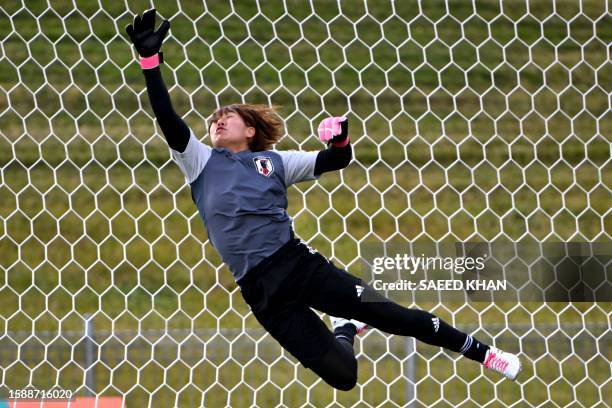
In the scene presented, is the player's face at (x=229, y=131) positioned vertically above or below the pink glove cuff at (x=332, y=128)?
below

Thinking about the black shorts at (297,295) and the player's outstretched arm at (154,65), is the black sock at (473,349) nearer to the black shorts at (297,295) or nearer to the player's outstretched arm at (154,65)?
the black shorts at (297,295)

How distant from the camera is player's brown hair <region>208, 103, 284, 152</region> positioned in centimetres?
256

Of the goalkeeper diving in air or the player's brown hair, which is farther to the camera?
the player's brown hair

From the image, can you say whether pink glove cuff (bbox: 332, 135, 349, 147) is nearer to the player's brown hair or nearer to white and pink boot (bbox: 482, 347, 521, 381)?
the player's brown hair

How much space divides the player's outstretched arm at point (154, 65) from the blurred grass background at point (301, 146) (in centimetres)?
142

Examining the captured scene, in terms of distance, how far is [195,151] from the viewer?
2.38 m

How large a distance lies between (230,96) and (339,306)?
2.16 metres

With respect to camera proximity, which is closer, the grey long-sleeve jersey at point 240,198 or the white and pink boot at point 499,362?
the grey long-sleeve jersey at point 240,198

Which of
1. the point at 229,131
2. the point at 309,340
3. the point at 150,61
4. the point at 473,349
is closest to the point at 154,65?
the point at 150,61

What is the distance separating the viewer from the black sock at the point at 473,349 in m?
2.50

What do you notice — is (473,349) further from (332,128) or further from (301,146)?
(301,146)

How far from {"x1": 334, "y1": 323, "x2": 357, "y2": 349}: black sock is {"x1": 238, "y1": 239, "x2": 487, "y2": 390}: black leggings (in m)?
0.17

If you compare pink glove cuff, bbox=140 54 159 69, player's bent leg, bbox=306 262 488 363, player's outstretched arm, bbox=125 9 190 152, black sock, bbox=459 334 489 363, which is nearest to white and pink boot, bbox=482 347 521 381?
black sock, bbox=459 334 489 363

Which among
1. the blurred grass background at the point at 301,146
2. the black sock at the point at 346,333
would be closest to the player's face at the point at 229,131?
the black sock at the point at 346,333
